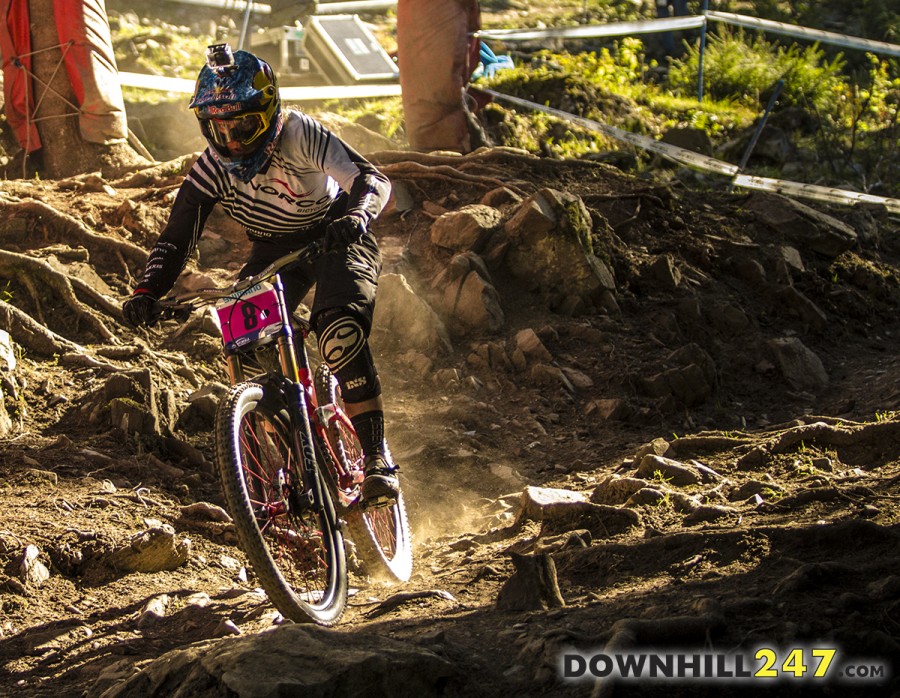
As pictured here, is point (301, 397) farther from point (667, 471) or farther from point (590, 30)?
point (590, 30)

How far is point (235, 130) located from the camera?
15.1 feet

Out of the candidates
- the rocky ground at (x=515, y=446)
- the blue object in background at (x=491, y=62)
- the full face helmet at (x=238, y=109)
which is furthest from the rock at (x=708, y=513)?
the blue object in background at (x=491, y=62)

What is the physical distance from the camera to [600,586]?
427 centimetres

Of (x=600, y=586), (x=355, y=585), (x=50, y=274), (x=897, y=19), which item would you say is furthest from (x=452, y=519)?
(x=897, y=19)

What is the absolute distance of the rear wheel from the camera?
15.4 feet

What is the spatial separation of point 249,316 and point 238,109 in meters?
0.94

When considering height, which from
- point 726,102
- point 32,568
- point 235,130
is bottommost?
point 32,568

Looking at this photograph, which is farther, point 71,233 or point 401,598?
point 71,233

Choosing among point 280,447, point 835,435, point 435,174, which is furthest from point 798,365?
point 280,447

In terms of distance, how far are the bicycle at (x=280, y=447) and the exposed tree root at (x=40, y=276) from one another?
9.91 ft

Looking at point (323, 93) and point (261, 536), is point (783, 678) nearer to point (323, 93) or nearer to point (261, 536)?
point (261, 536)

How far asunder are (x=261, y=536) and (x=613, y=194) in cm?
663

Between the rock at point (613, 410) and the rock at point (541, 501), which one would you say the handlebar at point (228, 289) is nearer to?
the rock at point (541, 501)

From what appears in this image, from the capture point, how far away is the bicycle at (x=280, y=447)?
12.7 feet
